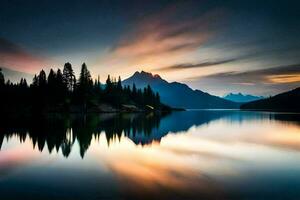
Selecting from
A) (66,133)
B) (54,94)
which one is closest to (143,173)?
(66,133)

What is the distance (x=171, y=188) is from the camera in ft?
49.5

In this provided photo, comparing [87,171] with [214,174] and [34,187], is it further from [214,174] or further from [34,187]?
[214,174]

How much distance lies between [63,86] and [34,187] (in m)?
123

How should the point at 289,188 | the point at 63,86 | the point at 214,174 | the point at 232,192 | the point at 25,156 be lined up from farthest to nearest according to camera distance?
the point at 63,86 < the point at 25,156 < the point at 214,174 < the point at 289,188 < the point at 232,192

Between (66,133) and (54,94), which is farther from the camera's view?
(54,94)

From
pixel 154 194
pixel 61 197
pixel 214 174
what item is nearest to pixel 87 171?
pixel 61 197

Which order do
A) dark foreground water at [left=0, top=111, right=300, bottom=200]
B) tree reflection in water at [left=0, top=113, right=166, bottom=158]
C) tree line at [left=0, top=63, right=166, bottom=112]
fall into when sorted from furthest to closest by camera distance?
tree line at [left=0, top=63, right=166, bottom=112], tree reflection in water at [left=0, top=113, right=166, bottom=158], dark foreground water at [left=0, top=111, right=300, bottom=200]

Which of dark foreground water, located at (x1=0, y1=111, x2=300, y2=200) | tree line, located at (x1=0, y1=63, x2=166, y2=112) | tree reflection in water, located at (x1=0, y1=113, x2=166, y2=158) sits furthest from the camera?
tree line, located at (x1=0, y1=63, x2=166, y2=112)

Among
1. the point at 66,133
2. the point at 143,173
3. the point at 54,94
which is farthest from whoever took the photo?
the point at 54,94

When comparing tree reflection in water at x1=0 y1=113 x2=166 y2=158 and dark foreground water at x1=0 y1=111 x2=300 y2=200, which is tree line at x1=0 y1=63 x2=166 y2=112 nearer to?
tree reflection in water at x1=0 y1=113 x2=166 y2=158

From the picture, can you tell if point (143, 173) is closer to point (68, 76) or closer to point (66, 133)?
point (66, 133)

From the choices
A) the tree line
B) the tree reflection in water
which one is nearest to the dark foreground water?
the tree reflection in water

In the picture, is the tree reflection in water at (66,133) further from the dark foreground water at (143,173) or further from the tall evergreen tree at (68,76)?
the tall evergreen tree at (68,76)

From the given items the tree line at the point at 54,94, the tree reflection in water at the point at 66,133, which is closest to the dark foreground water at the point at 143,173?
the tree reflection in water at the point at 66,133
